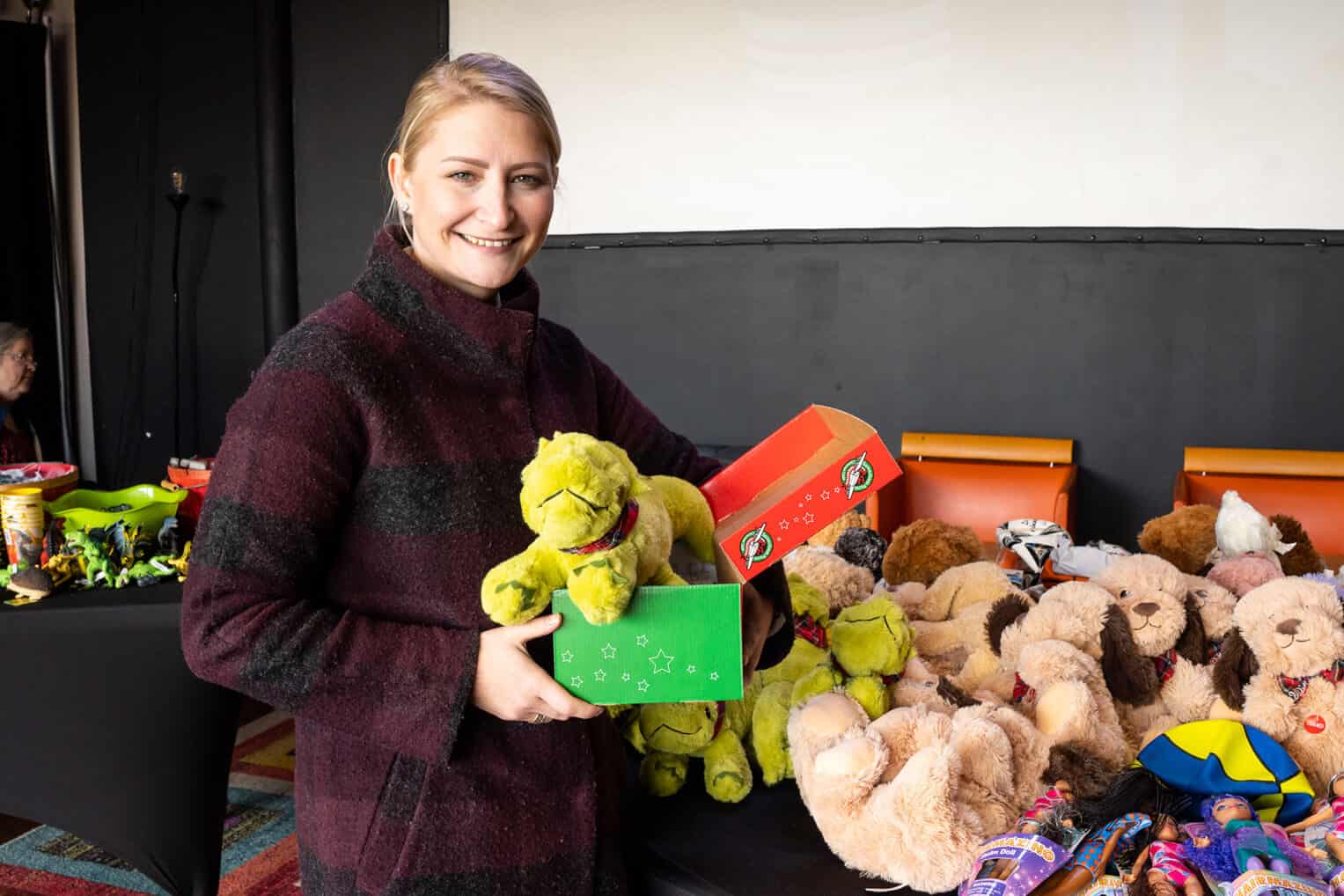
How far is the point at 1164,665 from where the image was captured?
134 centimetres

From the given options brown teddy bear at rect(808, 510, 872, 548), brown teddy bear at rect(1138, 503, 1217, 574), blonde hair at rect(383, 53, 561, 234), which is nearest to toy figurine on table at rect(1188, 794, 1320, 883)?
brown teddy bear at rect(1138, 503, 1217, 574)

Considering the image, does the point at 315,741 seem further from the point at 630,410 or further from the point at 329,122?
the point at 329,122

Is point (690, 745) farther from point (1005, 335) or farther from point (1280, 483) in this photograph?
point (1005, 335)

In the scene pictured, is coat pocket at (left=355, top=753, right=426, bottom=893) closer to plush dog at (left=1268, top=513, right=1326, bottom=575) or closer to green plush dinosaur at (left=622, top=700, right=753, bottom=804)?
green plush dinosaur at (left=622, top=700, right=753, bottom=804)

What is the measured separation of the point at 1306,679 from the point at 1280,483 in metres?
2.14

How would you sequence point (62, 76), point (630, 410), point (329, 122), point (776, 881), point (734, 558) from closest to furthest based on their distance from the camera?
point (734, 558)
point (776, 881)
point (630, 410)
point (329, 122)
point (62, 76)

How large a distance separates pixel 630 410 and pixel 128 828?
120cm

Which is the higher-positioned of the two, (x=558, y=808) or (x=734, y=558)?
(x=734, y=558)

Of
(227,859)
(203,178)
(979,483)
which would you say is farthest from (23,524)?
(203,178)

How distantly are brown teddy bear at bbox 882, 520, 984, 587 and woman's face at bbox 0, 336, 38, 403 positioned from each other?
2.98 meters

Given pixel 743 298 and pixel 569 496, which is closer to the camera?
pixel 569 496

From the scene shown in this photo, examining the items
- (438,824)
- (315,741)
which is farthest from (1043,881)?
(315,741)

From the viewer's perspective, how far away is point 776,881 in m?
1.08

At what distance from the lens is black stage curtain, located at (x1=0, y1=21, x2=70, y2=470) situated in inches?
191
